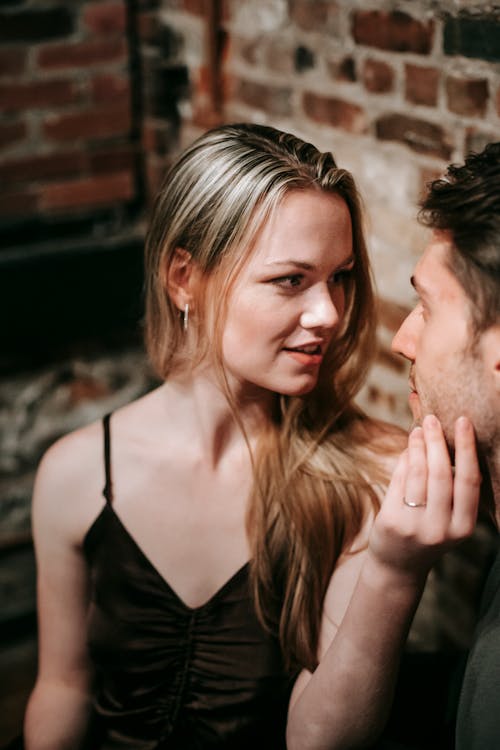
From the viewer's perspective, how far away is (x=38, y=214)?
2.98 metres

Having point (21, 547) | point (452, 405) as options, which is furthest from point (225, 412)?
point (21, 547)

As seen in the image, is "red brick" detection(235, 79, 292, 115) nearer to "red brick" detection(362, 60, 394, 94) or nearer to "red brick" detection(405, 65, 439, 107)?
"red brick" detection(362, 60, 394, 94)

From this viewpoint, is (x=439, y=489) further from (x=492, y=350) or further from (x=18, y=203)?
(x=18, y=203)

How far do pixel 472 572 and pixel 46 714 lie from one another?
1050 mm

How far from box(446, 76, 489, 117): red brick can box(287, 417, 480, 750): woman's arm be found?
775 mm

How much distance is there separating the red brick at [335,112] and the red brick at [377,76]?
0.07m

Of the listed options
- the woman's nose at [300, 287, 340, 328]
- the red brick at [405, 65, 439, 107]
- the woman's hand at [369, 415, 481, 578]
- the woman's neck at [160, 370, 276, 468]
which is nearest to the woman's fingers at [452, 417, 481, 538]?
the woman's hand at [369, 415, 481, 578]

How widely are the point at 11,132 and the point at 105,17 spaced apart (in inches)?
19.7

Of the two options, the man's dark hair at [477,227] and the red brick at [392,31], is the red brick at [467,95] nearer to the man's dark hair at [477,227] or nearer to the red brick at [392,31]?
the red brick at [392,31]


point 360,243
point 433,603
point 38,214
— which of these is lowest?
point 433,603

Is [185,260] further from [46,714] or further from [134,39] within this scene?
[134,39]

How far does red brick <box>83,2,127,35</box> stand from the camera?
9.32 ft

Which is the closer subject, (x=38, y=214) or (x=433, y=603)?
(x=433, y=603)

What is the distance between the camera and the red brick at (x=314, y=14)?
2.11 meters
